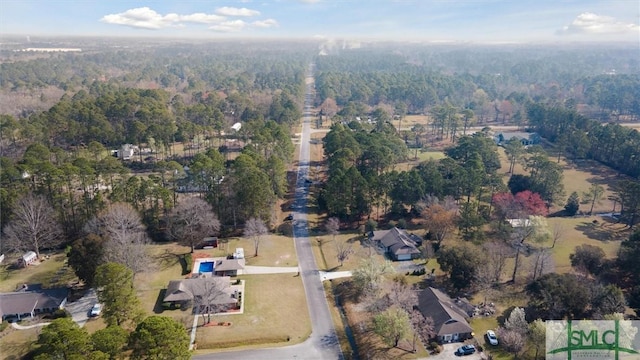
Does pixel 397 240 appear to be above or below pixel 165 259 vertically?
above

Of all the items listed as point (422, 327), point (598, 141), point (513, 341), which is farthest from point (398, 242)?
point (598, 141)

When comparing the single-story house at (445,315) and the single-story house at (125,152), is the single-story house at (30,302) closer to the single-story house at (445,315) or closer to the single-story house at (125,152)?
the single-story house at (445,315)

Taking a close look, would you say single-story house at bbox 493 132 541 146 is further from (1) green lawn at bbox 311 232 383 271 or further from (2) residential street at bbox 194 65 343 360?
(1) green lawn at bbox 311 232 383 271

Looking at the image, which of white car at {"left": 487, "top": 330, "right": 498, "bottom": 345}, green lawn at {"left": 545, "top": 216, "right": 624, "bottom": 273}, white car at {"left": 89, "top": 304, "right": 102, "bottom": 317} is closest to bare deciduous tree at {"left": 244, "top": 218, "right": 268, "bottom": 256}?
white car at {"left": 89, "top": 304, "right": 102, "bottom": 317}

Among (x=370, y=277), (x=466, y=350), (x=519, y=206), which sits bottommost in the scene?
(x=466, y=350)

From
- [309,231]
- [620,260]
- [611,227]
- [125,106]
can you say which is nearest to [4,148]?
[125,106]

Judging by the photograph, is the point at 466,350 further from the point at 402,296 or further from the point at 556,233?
the point at 556,233

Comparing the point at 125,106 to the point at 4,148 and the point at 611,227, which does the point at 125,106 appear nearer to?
the point at 4,148

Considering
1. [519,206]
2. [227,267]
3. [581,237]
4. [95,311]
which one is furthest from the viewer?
[519,206]
